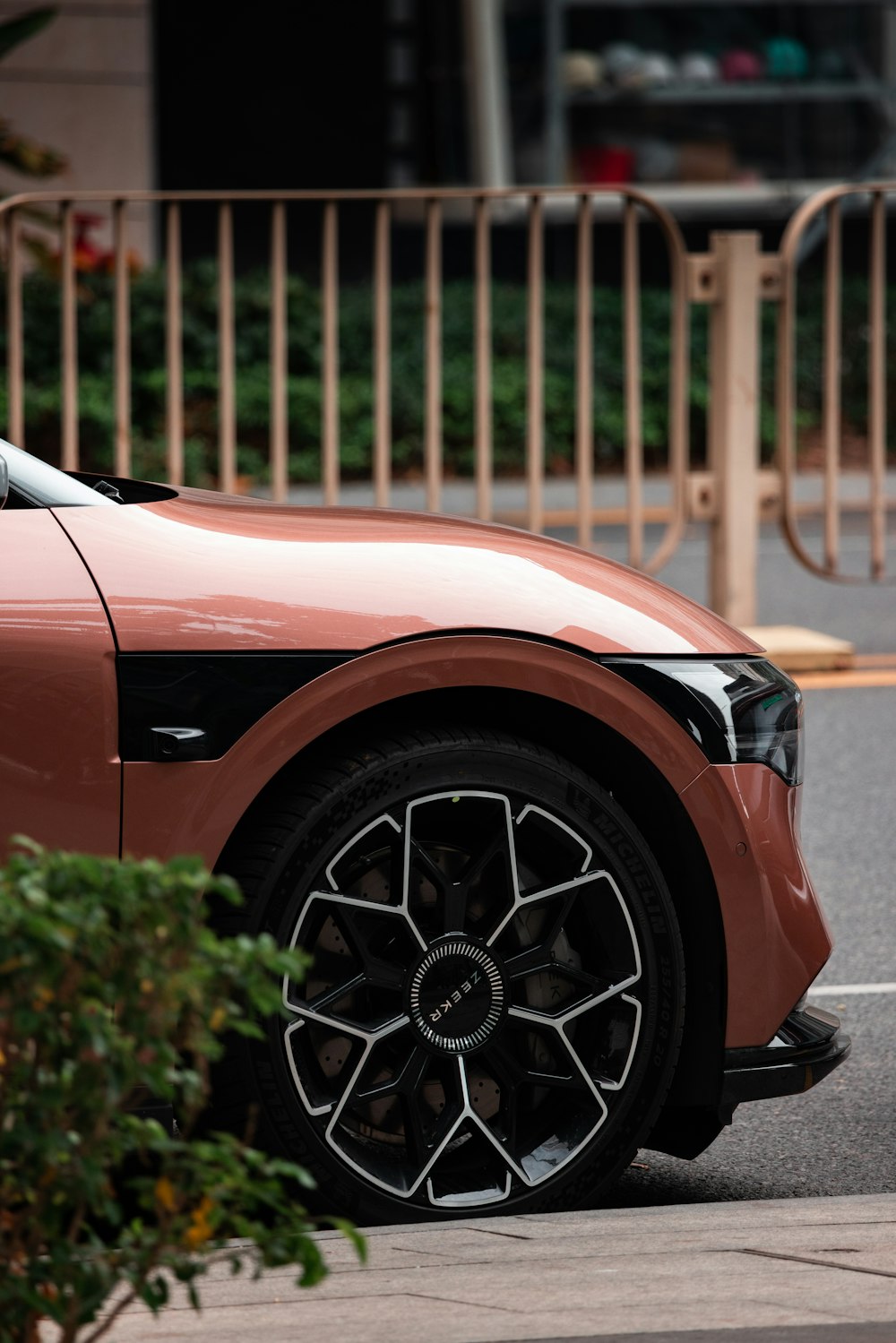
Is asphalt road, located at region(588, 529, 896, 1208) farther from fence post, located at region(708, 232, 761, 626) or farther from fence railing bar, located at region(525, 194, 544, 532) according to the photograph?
fence railing bar, located at region(525, 194, 544, 532)

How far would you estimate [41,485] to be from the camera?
3.37 m

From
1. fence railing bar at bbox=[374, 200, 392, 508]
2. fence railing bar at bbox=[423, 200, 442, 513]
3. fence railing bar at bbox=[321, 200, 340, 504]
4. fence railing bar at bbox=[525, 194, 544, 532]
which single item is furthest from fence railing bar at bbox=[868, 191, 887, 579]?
fence railing bar at bbox=[321, 200, 340, 504]

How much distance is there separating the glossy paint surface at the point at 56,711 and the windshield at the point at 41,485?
0.20 meters

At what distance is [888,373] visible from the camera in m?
17.4

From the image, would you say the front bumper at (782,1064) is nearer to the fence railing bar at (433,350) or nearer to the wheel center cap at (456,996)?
the wheel center cap at (456,996)

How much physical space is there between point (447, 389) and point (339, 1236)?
1286 centimetres

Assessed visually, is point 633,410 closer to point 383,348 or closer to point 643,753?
point 383,348

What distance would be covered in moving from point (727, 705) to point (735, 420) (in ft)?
16.3

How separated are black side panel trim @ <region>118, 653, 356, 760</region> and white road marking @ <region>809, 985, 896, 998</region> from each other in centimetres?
204

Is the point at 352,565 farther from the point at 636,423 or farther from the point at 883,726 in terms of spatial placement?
the point at 636,423

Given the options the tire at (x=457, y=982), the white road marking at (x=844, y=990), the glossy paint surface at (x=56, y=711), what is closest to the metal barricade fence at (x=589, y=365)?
the white road marking at (x=844, y=990)

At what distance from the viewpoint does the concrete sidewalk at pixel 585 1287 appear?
8.27 ft

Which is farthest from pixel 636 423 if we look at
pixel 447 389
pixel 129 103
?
pixel 129 103

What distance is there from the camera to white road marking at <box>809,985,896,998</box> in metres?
4.80
